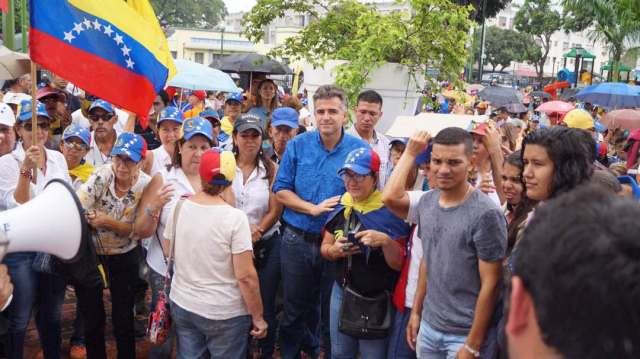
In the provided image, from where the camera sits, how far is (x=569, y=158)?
288 cm

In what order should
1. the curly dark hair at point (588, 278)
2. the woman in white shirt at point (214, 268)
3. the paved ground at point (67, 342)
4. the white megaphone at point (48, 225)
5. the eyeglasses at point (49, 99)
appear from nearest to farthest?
the curly dark hair at point (588, 278)
the white megaphone at point (48, 225)
the woman in white shirt at point (214, 268)
the paved ground at point (67, 342)
the eyeglasses at point (49, 99)

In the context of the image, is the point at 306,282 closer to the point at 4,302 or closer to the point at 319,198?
the point at 319,198

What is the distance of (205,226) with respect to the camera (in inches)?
137

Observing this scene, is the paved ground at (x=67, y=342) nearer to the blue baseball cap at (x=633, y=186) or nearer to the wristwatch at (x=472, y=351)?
the wristwatch at (x=472, y=351)

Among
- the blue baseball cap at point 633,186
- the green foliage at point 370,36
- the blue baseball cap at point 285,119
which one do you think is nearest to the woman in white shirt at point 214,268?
the blue baseball cap at point 285,119

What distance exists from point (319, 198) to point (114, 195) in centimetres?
145

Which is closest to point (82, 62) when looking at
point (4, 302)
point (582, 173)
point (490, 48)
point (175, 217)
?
point (175, 217)

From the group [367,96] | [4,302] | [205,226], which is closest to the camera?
[4,302]

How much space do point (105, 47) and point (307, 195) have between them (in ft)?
5.91

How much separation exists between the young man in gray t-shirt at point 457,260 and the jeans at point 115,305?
7.30 feet

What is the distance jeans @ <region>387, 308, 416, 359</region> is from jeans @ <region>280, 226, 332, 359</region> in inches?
31.2

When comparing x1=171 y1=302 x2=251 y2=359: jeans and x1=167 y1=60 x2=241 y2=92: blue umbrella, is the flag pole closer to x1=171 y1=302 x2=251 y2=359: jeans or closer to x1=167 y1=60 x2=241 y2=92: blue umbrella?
x1=171 y1=302 x2=251 y2=359: jeans

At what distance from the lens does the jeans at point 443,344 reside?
311cm

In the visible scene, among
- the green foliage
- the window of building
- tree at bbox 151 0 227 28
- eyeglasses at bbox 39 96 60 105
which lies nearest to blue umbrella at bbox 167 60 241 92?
eyeglasses at bbox 39 96 60 105
